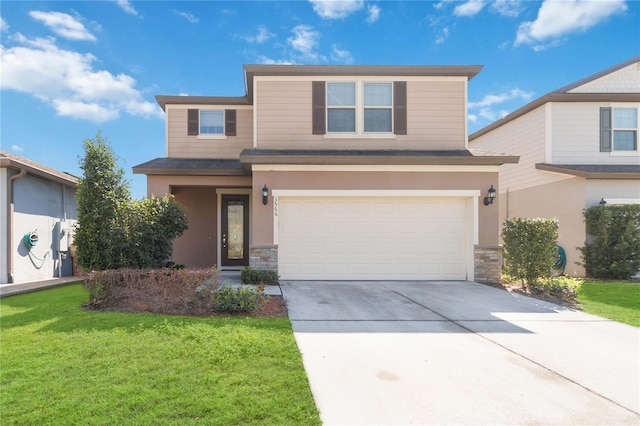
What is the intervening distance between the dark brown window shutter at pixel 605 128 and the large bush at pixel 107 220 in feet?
47.1

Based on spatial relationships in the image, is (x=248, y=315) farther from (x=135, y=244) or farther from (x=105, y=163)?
(x=105, y=163)

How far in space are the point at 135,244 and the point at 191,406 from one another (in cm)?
490

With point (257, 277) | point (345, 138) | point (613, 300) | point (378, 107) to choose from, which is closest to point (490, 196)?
point (613, 300)

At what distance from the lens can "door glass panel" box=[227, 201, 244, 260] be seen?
10.9 m

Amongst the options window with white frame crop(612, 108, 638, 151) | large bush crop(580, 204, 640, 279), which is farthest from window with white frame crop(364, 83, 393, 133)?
window with white frame crop(612, 108, 638, 151)

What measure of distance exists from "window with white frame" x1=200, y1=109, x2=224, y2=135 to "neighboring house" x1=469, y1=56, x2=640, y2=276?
1108 cm

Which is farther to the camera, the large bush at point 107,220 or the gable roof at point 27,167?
the gable roof at point 27,167

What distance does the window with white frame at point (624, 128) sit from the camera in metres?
11.4

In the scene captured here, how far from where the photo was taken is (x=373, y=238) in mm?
8852

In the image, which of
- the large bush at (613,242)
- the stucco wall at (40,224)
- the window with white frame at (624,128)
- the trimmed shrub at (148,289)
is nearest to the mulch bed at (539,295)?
the large bush at (613,242)

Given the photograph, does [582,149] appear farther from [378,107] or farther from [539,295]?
[378,107]

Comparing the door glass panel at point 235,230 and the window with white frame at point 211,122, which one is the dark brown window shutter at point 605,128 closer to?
the door glass panel at point 235,230

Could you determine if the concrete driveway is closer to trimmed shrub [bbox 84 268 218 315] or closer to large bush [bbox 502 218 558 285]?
large bush [bbox 502 218 558 285]

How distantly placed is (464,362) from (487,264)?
570 centimetres
